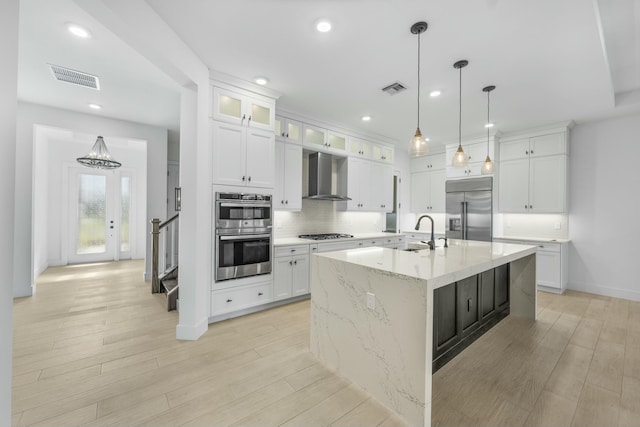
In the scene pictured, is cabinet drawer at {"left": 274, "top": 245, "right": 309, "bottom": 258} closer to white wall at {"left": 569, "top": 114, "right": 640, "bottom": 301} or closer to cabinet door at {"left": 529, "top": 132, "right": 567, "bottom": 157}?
cabinet door at {"left": 529, "top": 132, "right": 567, "bottom": 157}

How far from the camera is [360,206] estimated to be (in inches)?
199

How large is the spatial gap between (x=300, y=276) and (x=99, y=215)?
603 centimetres

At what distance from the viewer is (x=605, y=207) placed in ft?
14.0

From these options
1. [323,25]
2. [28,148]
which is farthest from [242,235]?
[28,148]

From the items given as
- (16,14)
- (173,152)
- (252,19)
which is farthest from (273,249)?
(173,152)

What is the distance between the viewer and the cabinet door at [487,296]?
2893 millimetres

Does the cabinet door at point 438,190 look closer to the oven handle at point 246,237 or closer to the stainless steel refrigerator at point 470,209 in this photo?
the stainless steel refrigerator at point 470,209

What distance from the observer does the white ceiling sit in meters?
2.05

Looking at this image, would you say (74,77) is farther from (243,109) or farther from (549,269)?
(549,269)

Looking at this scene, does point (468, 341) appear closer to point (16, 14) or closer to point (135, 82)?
point (16, 14)

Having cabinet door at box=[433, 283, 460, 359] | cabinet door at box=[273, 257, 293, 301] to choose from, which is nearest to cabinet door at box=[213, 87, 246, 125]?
cabinet door at box=[273, 257, 293, 301]

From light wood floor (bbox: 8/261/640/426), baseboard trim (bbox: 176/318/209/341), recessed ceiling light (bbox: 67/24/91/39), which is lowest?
light wood floor (bbox: 8/261/640/426)

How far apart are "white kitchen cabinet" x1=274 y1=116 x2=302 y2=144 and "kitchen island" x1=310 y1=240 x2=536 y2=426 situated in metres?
2.22

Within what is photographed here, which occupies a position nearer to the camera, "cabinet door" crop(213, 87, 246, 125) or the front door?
"cabinet door" crop(213, 87, 246, 125)
